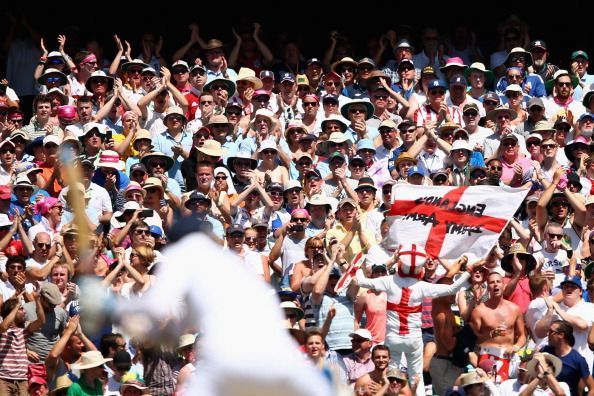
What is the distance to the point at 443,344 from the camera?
2008 centimetres

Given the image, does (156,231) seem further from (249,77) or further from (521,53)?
(521,53)

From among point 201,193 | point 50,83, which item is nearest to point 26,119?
point 50,83

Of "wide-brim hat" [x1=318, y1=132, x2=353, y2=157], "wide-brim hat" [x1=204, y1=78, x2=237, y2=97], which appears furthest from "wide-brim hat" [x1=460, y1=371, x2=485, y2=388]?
"wide-brim hat" [x1=204, y1=78, x2=237, y2=97]

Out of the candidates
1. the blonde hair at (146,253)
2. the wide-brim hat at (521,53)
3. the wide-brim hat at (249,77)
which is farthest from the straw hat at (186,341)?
the wide-brim hat at (521,53)

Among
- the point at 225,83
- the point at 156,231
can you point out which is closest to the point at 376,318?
the point at 156,231

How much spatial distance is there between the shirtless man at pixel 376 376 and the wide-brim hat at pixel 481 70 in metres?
7.99

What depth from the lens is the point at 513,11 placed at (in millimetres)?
30328

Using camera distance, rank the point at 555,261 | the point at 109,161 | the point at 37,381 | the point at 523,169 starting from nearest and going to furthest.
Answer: the point at 37,381
the point at 555,261
the point at 109,161
the point at 523,169

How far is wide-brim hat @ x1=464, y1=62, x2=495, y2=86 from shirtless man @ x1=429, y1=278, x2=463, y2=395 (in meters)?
6.33

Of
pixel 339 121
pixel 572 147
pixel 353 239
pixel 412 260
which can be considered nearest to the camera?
pixel 412 260

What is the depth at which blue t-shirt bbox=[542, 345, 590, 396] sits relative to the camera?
19.2 meters

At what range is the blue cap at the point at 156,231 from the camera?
69.7ft

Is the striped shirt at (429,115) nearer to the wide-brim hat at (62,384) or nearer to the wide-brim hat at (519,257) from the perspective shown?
the wide-brim hat at (519,257)

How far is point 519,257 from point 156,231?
4225 millimetres
